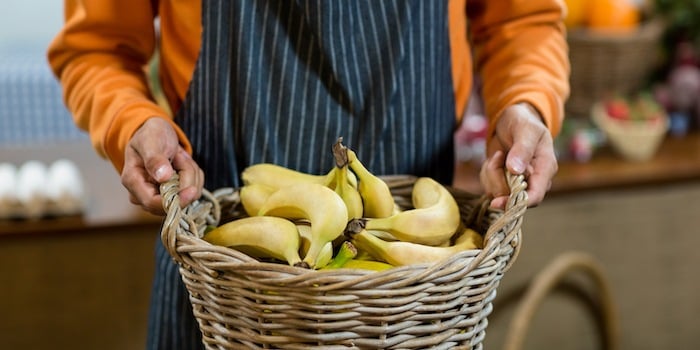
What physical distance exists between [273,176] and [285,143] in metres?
0.08

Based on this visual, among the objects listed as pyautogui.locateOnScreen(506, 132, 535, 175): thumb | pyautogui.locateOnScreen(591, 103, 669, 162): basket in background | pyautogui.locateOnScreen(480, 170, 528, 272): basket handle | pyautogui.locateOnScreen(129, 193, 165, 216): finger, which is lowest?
pyautogui.locateOnScreen(591, 103, 669, 162): basket in background

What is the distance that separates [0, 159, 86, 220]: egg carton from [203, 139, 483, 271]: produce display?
1025 mm

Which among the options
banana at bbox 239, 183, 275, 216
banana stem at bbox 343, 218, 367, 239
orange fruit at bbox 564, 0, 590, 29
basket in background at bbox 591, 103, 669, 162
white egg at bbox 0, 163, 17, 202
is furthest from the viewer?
orange fruit at bbox 564, 0, 590, 29

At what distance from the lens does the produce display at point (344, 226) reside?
32.4 inches

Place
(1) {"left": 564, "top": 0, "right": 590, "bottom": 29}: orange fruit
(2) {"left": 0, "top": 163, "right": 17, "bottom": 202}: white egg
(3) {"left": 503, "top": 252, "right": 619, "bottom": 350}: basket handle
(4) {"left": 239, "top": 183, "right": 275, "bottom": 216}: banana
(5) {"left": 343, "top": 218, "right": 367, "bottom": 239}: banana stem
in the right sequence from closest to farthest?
(5) {"left": 343, "top": 218, "right": 367, "bottom": 239}: banana stem, (4) {"left": 239, "top": 183, "right": 275, "bottom": 216}: banana, (2) {"left": 0, "top": 163, "right": 17, "bottom": 202}: white egg, (3) {"left": 503, "top": 252, "right": 619, "bottom": 350}: basket handle, (1) {"left": 564, "top": 0, "right": 590, "bottom": 29}: orange fruit

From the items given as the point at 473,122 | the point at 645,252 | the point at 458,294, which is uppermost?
the point at 458,294

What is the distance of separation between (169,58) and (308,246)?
36cm

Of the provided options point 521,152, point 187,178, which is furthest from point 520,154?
point 187,178

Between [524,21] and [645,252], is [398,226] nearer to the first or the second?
[524,21]

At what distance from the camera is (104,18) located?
1.06 meters

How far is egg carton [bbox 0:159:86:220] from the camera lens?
1859 mm

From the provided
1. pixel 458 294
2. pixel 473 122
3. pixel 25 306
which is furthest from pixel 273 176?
pixel 473 122

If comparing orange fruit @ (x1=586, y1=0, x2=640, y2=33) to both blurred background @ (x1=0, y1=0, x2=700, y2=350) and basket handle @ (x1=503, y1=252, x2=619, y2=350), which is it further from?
basket handle @ (x1=503, y1=252, x2=619, y2=350)

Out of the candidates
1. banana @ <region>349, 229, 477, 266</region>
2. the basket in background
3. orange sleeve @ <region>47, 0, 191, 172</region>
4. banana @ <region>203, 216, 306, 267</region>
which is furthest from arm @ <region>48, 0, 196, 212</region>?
the basket in background
